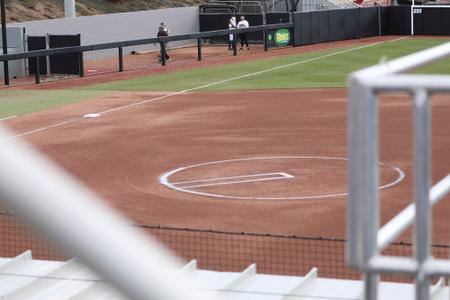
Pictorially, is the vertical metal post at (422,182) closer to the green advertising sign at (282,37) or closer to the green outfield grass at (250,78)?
the green outfield grass at (250,78)

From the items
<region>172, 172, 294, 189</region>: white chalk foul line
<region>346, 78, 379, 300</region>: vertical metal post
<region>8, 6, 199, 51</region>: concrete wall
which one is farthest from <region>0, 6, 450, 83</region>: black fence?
<region>346, 78, 379, 300</region>: vertical metal post

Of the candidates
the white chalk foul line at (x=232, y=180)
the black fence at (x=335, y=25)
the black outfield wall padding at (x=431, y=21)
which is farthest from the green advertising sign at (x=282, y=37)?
the white chalk foul line at (x=232, y=180)

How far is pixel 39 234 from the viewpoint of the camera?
4.97 ft

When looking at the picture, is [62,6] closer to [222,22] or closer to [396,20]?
[222,22]

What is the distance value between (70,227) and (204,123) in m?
26.2

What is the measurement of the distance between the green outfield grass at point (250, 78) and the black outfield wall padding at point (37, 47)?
4556 millimetres

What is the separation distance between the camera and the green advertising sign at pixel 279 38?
51.0 m

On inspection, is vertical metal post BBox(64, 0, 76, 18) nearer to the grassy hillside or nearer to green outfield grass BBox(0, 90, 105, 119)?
the grassy hillside

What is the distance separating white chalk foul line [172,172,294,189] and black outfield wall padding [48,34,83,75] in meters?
20.8

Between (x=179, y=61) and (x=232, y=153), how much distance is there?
76.6 feet

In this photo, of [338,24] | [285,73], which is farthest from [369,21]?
[285,73]

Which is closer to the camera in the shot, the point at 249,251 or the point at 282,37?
the point at 249,251

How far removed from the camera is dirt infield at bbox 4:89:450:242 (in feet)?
56.7

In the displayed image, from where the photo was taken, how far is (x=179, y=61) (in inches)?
1812
